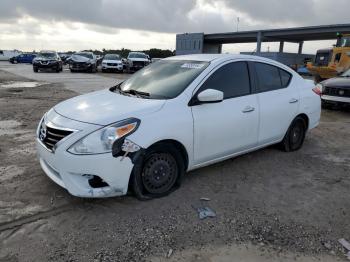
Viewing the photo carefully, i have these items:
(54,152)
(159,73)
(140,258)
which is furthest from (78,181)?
(159,73)

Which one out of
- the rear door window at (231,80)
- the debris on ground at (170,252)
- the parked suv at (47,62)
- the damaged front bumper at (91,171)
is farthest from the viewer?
the parked suv at (47,62)

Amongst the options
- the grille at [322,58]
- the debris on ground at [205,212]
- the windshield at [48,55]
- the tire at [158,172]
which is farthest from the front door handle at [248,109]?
the windshield at [48,55]

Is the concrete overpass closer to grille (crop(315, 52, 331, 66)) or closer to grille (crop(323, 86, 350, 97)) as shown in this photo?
grille (crop(315, 52, 331, 66))

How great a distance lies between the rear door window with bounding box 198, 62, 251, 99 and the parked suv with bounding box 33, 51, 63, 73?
26.1m

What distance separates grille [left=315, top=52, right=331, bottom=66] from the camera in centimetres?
2152

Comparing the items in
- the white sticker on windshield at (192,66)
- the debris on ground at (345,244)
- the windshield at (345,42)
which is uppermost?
the windshield at (345,42)

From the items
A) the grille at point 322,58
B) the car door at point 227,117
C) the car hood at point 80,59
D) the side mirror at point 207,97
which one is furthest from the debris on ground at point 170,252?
the car hood at point 80,59

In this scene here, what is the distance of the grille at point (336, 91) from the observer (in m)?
10.6

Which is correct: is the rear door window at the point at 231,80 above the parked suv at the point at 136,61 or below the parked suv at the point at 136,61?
→ above

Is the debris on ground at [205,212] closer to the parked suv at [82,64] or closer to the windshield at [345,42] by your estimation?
the windshield at [345,42]

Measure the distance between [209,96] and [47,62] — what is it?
26.7 meters

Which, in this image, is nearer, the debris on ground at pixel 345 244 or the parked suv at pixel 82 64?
the debris on ground at pixel 345 244

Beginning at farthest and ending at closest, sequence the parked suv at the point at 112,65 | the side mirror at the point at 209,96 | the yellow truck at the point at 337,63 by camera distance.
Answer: the parked suv at the point at 112,65
the yellow truck at the point at 337,63
the side mirror at the point at 209,96

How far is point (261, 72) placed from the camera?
17.5ft
